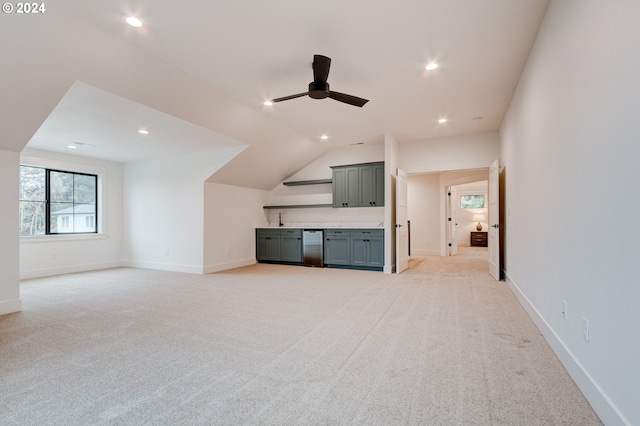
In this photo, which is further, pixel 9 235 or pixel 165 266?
pixel 165 266

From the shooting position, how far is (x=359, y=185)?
668 centimetres

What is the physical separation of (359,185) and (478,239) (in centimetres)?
755

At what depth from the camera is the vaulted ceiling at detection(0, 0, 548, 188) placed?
252 cm

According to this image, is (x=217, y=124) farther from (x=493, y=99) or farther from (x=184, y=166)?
(x=493, y=99)

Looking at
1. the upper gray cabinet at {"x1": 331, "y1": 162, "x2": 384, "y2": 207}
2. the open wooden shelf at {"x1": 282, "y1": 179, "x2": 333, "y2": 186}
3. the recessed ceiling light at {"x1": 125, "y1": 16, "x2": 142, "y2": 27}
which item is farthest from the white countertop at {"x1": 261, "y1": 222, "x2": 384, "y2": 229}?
the recessed ceiling light at {"x1": 125, "y1": 16, "x2": 142, "y2": 27}

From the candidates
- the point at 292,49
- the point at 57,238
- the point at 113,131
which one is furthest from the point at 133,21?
the point at 57,238

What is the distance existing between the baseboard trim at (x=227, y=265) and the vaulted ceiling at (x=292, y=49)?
287 cm

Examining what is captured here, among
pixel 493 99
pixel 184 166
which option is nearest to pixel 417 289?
pixel 493 99

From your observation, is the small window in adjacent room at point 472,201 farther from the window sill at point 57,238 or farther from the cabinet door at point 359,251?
the window sill at point 57,238

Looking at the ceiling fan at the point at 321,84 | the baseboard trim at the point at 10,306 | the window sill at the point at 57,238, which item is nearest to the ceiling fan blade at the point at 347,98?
the ceiling fan at the point at 321,84

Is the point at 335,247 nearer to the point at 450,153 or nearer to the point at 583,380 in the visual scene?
the point at 450,153

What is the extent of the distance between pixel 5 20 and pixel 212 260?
183 inches

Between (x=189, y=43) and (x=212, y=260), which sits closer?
(x=189, y=43)

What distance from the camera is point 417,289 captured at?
4.55 metres
